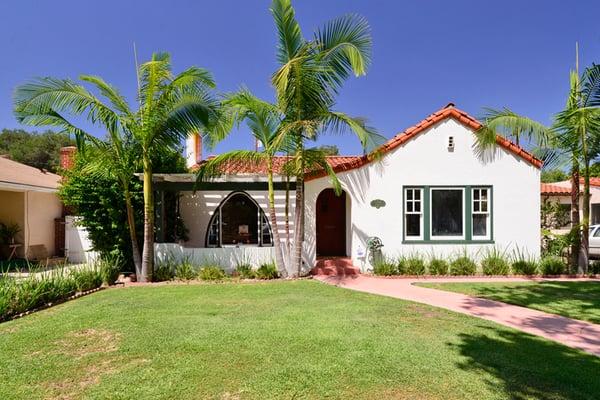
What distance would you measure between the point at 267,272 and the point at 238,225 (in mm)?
3262

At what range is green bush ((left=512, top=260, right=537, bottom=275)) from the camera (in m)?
11.7

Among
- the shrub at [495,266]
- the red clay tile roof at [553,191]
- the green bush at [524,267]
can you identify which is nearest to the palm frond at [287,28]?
the shrub at [495,266]

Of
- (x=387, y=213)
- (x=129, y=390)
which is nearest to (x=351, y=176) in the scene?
(x=387, y=213)

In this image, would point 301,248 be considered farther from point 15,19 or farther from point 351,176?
point 15,19

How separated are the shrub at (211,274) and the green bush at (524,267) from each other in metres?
9.89

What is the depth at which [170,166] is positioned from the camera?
45.2 feet

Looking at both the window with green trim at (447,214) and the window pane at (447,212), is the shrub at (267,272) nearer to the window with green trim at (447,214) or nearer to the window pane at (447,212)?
the window with green trim at (447,214)

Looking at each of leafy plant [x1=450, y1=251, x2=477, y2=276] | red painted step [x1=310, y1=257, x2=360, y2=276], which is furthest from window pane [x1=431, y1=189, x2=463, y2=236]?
red painted step [x1=310, y1=257, x2=360, y2=276]

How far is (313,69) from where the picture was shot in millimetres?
10172

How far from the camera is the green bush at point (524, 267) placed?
1166 centimetres

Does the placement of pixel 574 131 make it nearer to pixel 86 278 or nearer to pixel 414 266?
pixel 414 266

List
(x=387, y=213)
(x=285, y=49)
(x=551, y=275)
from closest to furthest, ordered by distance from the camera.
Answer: (x=285, y=49)
(x=551, y=275)
(x=387, y=213)

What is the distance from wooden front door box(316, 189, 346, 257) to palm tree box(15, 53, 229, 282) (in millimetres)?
6354

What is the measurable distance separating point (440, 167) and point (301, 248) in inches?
226
